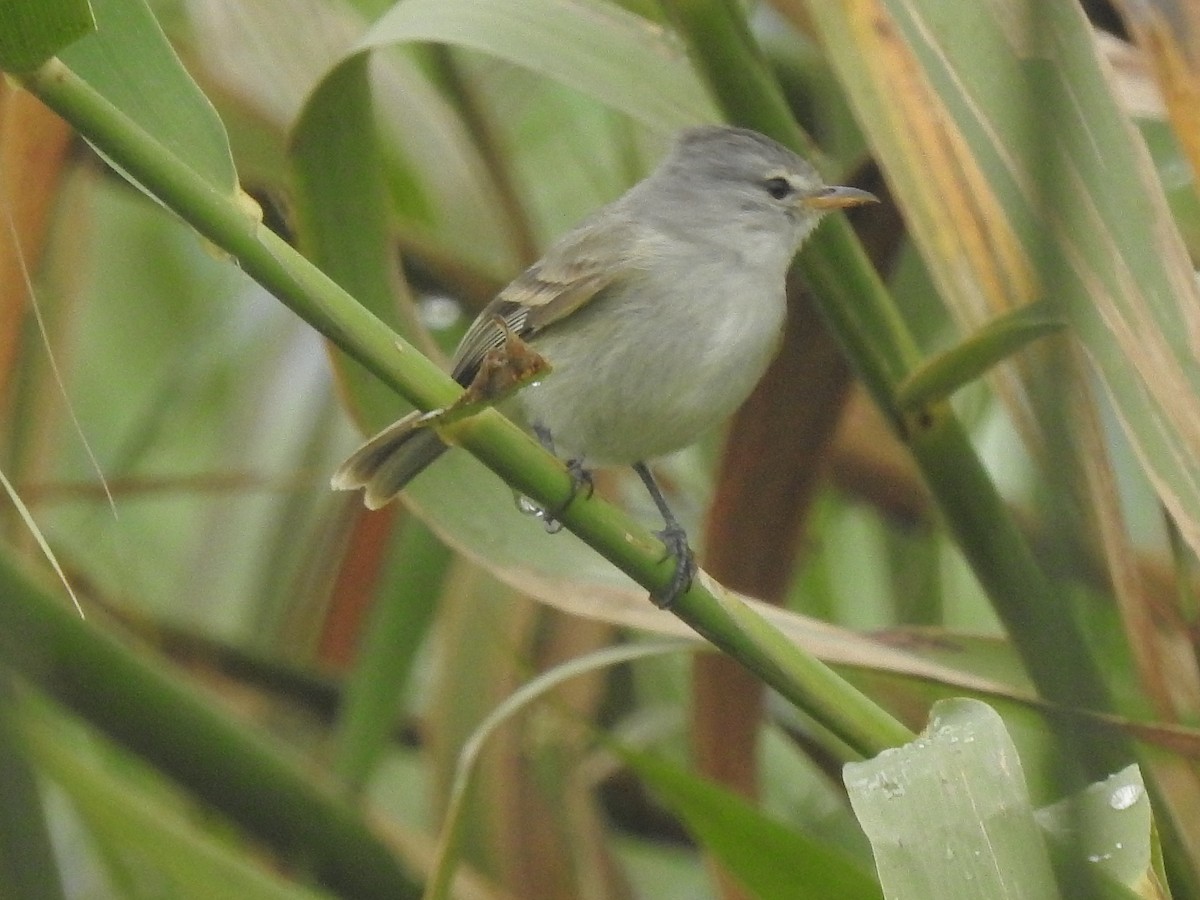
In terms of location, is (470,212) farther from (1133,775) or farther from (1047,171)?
(1047,171)

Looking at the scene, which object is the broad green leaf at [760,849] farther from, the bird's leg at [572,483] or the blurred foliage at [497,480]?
the bird's leg at [572,483]

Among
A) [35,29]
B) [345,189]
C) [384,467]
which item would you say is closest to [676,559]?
[384,467]

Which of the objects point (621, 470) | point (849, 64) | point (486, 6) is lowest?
point (621, 470)

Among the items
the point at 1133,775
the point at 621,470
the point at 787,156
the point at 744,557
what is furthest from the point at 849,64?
the point at 621,470

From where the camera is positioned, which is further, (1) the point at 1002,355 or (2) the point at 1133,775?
(1) the point at 1002,355

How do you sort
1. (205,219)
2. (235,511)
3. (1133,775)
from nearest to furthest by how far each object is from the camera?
(205,219) → (1133,775) → (235,511)

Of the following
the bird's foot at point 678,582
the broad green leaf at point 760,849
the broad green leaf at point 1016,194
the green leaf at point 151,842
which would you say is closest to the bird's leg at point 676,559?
the bird's foot at point 678,582

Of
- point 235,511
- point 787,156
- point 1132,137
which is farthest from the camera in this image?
point 235,511

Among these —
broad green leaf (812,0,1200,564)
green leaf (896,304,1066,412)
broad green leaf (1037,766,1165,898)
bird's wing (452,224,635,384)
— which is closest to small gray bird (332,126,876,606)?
bird's wing (452,224,635,384)
